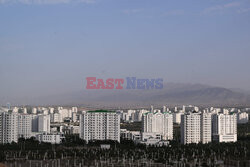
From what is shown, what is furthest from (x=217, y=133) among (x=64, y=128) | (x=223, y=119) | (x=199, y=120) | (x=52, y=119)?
(x=52, y=119)

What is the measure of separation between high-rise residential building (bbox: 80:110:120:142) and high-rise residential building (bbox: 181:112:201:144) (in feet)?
10.7

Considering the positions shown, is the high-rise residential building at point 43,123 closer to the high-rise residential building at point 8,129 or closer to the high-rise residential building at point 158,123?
the high-rise residential building at point 158,123

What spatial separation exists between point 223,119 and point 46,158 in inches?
521

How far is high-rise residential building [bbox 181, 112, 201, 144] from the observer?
79.4ft

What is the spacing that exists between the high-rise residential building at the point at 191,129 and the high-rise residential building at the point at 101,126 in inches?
129

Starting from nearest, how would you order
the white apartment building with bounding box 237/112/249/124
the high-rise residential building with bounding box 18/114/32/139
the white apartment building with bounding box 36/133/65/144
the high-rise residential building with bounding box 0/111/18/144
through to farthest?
the high-rise residential building with bounding box 0/111/18/144 → the white apartment building with bounding box 36/133/65/144 → the high-rise residential building with bounding box 18/114/32/139 → the white apartment building with bounding box 237/112/249/124

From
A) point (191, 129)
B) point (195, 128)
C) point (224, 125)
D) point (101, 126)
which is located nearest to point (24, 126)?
point (101, 126)

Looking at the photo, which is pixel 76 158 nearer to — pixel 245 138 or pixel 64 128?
pixel 245 138

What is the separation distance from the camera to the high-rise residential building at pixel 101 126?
24.2 m

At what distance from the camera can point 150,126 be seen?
98.1 feet

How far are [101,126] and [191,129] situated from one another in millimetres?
4446

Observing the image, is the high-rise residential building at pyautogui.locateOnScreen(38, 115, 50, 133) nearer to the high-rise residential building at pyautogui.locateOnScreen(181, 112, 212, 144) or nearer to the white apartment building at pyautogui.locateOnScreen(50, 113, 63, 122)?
the white apartment building at pyautogui.locateOnScreen(50, 113, 63, 122)

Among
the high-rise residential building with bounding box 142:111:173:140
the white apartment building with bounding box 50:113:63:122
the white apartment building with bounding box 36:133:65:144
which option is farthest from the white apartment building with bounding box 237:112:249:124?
the white apartment building with bounding box 36:133:65:144

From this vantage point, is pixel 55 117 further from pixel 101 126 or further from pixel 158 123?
pixel 101 126
